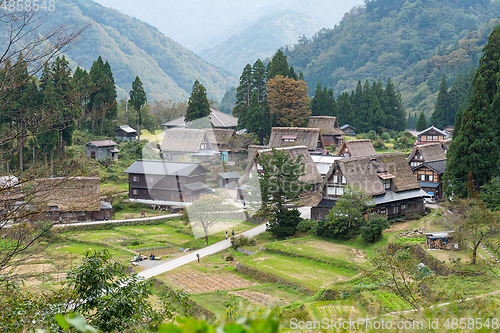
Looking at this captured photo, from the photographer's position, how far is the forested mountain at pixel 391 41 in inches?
3957

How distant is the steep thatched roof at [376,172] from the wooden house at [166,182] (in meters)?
12.8

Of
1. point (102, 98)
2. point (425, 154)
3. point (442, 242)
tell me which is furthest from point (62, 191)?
point (102, 98)

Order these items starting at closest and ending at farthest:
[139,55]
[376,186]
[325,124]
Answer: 1. [376,186]
2. [325,124]
3. [139,55]

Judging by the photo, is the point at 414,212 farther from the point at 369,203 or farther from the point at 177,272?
the point at 177,272

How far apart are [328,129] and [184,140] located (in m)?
18.1

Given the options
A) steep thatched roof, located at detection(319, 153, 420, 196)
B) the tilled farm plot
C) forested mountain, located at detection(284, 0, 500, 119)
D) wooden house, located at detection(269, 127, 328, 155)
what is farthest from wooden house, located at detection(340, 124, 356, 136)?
forested mountain, located at detection(284, 0, 500, 119)

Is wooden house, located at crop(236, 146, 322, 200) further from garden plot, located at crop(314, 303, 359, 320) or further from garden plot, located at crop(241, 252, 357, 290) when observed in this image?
garden plot, located at crop(314, 303, 359, 320)

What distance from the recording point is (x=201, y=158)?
44125 millimetres

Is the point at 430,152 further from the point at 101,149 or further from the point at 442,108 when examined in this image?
the point at 101,149

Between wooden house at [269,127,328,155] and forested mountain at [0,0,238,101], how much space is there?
216 feet

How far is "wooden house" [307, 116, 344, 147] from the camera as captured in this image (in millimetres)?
49725

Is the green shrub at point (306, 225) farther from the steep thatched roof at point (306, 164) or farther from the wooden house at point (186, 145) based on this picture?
the wooden house at point (186, 145)

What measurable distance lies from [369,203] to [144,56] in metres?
108

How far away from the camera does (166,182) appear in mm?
35938
